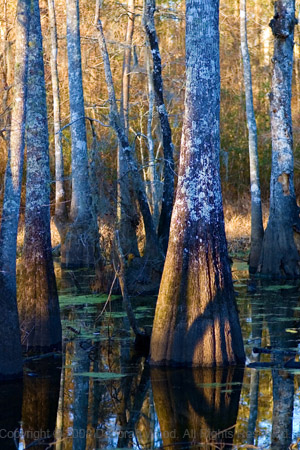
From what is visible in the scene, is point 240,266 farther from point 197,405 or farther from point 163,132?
point 197,405

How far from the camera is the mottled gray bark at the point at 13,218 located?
794cm

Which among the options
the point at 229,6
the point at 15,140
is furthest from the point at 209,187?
the point at 229,6

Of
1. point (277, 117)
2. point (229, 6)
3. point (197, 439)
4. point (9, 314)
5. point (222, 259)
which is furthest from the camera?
point (229, 6)

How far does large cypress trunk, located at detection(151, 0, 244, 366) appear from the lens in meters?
8.42

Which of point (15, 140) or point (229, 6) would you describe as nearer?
point (15, 140)

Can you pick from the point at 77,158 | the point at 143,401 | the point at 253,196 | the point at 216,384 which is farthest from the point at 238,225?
the point at 143,401

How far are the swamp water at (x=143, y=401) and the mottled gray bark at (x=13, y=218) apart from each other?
35 cm

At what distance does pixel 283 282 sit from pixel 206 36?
7.68 meters

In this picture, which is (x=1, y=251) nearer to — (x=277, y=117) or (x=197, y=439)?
(x=197, y=439)

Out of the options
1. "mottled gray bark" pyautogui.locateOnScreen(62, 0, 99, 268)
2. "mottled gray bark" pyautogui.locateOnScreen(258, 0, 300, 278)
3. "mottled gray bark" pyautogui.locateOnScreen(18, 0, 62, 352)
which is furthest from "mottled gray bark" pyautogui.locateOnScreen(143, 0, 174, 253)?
"mottled gray bark" pyautogui.locateOnScreen(18, 0, 62, 352)

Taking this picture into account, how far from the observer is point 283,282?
50.8 feet

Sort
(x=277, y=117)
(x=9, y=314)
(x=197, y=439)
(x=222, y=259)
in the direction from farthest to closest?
(x=277, y=117), (x=222, y=259), (x=9, y=314), (x=197, y=439)

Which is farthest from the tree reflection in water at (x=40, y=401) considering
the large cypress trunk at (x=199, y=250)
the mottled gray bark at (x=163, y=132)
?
the mottled gray bark at (x=163, y=132)

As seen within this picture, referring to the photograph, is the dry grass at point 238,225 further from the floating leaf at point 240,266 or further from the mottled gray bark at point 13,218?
the mottled gray bark at point 13,218
